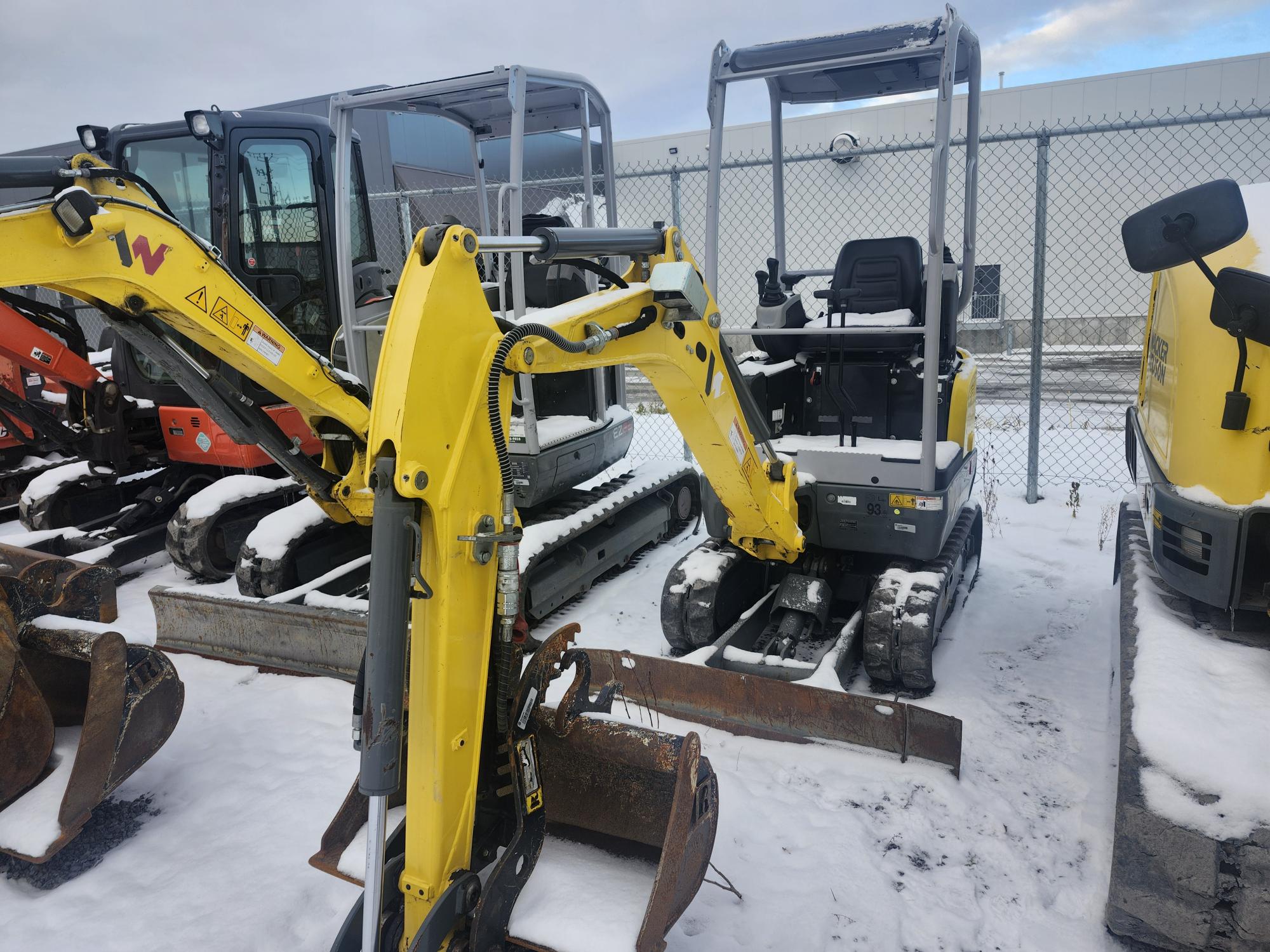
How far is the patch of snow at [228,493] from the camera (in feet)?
18.9

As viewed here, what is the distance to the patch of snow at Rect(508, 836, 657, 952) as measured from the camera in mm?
2295

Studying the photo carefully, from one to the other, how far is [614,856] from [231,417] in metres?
2.91

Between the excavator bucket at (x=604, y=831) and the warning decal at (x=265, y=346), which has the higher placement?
the warning decal at (x=265, y=346)

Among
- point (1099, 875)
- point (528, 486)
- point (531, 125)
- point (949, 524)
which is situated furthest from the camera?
point (531, 125)

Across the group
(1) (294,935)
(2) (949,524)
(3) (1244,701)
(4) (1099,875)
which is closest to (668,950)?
(1) (294,935)

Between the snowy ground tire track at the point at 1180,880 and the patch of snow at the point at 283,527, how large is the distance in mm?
4413

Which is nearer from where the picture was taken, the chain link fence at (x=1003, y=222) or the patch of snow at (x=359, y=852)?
the patch of snow at (x=359, y=852)

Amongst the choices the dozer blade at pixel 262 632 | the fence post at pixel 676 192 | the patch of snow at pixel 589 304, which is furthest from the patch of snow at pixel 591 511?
the fence post at pixel 676 192

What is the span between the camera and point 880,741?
11.5ft

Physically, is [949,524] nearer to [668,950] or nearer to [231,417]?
[668,950]

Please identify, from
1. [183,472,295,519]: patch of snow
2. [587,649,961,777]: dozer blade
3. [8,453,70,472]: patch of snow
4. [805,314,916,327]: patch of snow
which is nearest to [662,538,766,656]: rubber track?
[587,649,961,777]: dozer blade

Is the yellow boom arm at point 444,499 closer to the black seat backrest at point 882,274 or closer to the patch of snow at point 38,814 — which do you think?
the patch of snow at point 38,814

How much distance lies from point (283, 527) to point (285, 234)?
6.97ft

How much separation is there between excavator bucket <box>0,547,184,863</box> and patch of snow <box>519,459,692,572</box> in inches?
62.7
